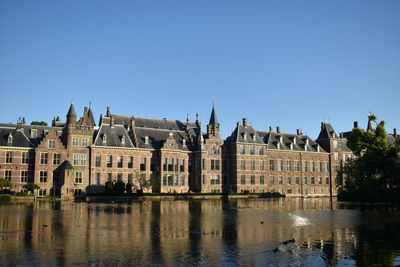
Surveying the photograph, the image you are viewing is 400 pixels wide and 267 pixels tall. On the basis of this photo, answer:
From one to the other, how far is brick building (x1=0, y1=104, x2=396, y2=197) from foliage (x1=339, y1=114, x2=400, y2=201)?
20.6 m

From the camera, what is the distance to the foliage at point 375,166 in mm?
59456

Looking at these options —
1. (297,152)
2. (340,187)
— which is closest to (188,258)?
(297,152)

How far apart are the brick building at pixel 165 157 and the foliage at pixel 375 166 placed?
2058 cm

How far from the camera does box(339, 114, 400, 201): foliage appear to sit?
59.5 meters

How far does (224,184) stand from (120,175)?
65.6 ft

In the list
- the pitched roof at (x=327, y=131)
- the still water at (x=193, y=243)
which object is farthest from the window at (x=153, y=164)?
the still water at (x=193, y=243)

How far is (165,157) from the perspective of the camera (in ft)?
241

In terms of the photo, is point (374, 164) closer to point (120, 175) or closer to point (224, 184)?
point (224, 184)

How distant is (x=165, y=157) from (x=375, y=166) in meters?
33.1

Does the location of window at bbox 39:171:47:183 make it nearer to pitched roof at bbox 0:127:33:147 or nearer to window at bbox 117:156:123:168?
pitched roof at bbox 0:127:33:147

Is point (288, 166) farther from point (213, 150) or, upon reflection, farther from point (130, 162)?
point (130, 162)

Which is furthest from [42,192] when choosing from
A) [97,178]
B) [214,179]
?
Answer: [214,179]

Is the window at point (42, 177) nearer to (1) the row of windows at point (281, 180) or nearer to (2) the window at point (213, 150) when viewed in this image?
(2) the window at point (213, 150)

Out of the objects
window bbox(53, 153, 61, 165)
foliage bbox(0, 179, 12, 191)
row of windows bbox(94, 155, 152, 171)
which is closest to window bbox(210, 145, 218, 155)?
row of windows bbox(94, 155, 152, 171)
